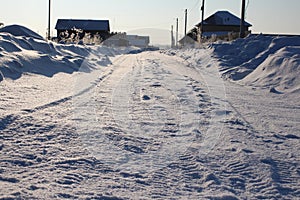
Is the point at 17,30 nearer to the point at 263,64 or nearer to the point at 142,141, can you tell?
the point at 263,64

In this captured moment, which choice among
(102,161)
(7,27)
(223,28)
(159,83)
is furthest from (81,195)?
(223,28)

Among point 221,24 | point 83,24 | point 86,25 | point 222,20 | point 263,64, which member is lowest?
point 263,64

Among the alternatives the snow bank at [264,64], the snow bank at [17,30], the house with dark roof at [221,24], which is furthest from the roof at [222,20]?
the snow bank at [17,30]

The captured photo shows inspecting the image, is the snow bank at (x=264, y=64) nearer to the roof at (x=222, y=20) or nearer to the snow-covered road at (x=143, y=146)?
the snow-covered road at (x=143, y=146)

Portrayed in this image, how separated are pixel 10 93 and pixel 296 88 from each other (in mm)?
5949

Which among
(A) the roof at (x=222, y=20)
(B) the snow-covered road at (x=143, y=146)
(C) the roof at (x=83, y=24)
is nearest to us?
(B) the snow-covered road at (x=143, y=146)

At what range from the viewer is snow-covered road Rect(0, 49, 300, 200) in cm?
328

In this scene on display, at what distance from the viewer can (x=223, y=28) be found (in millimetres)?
68812

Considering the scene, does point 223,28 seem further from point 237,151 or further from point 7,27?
point 237,151

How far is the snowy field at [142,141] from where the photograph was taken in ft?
10.8

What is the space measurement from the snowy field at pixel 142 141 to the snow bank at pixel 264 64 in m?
1.06

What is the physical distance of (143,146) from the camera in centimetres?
443

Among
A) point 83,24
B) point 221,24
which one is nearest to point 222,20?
point 221,24

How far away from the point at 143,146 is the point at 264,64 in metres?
8.72
